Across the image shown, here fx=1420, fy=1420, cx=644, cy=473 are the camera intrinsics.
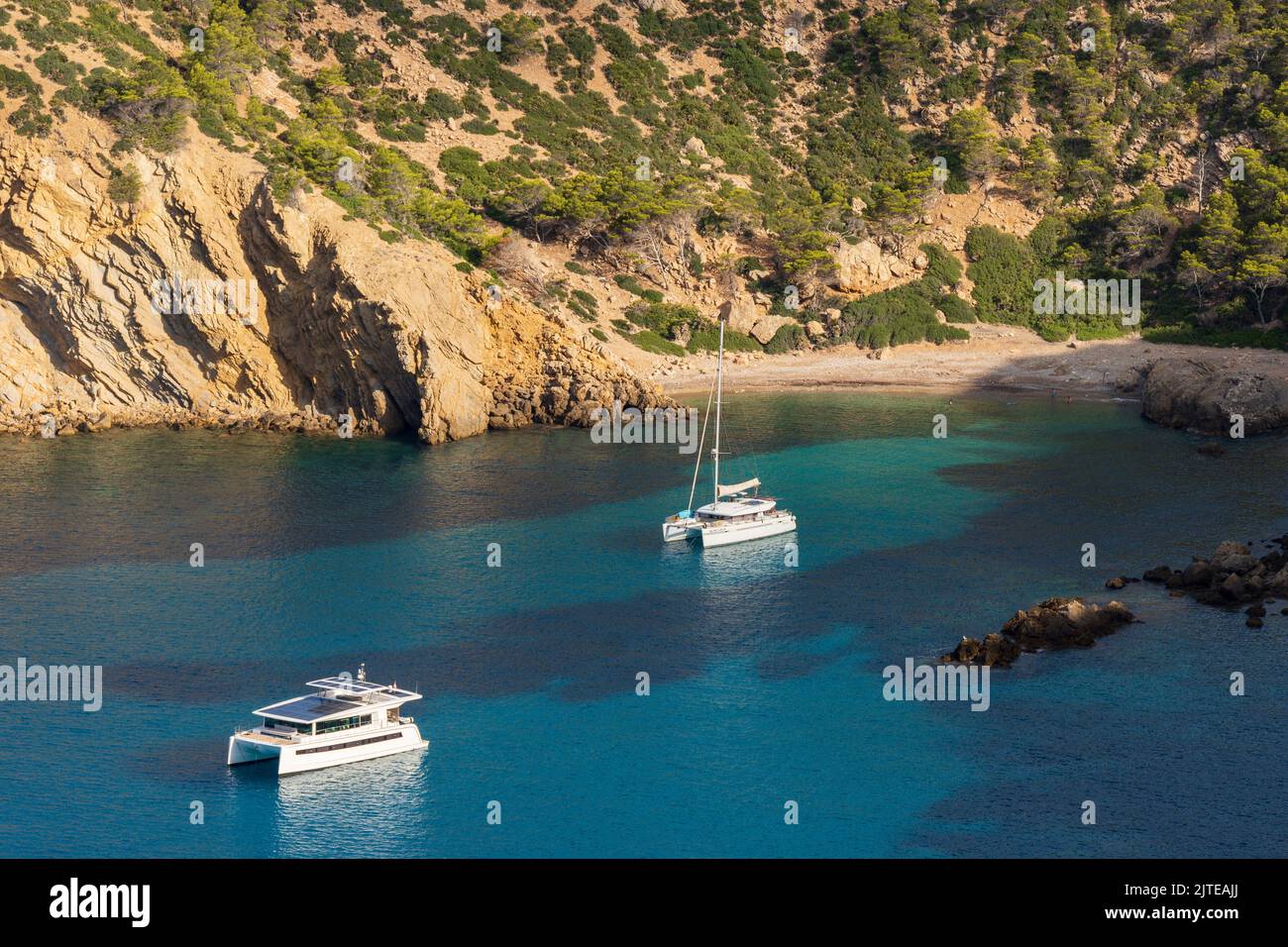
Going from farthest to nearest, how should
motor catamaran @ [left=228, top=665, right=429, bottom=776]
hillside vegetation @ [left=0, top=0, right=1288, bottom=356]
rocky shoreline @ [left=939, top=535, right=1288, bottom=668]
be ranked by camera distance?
hillside vegetation @ [left=0, top=0, right=1288, bottom=356]
rocky shoreline @ [left=939, top=535, right=1288, bottom=668]
motor catamaran @ [left=228, top=665, right=429, bottom=776]

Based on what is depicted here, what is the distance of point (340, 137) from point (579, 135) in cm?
2497

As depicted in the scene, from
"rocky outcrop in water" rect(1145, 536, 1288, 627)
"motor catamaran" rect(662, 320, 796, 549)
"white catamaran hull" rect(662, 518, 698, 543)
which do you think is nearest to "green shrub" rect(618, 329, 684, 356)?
"motor catamaran" rect(662, 320, 796, 549)

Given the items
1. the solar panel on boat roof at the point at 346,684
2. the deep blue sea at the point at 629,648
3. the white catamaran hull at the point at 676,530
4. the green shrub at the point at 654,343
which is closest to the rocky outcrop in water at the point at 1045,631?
the deep blue sea at the point at 629,648

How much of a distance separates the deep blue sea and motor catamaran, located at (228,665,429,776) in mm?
582

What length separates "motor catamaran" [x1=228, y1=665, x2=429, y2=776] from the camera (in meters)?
43.0

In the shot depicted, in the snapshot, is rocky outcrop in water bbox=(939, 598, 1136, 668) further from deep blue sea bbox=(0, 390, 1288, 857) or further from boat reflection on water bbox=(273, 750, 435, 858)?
boat reflection on water bbox=(273, 750, 435, 858)

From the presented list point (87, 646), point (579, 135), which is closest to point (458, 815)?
point (87, 646)

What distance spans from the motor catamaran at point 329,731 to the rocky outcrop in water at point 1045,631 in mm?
20116

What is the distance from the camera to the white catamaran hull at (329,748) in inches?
1684

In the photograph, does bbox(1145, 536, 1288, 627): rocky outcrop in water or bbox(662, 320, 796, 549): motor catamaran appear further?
bbox(662, 320, 796, 549): motor catamaran
